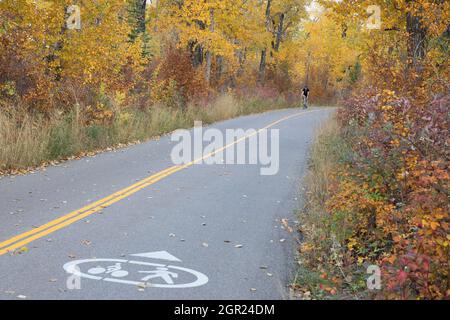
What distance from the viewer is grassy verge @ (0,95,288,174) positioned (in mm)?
12641

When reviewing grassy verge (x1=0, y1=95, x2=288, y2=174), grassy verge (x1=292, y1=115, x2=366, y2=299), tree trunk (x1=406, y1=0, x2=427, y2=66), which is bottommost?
grassy verge (x1=292, y1=115, x2=366, y2=299)

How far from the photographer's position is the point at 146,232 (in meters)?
7.76

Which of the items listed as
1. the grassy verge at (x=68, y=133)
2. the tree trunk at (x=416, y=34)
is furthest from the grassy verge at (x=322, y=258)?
the tree trunk at (x=416, y=34)

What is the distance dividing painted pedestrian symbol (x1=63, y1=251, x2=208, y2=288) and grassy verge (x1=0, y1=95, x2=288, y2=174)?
6684mm

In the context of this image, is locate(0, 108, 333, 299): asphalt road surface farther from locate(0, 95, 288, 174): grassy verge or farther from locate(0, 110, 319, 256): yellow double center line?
locate(0, 95, 288, 174): grassy verge

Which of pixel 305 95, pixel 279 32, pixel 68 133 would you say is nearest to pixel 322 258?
pixel 68 133

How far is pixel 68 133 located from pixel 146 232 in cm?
793

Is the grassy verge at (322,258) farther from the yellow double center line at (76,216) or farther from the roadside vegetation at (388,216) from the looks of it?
the yellow double center line at (76,216)

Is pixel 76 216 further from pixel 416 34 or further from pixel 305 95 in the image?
pixel 305 95

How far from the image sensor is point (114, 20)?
58.7 ft

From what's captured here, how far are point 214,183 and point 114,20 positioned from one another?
8852mm

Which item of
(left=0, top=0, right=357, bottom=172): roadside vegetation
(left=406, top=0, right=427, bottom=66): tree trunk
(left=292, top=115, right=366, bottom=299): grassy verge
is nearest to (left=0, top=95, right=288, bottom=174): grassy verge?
(left=0, top=0, right=357, bottom=172): roadside vegetation

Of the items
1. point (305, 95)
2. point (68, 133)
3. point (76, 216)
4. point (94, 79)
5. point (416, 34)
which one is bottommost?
point (76, 216)

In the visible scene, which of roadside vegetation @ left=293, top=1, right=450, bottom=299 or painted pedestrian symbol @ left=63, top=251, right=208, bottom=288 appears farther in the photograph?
painted pedestrian symbol @ left=63, top=251, right=208, bottom=288
